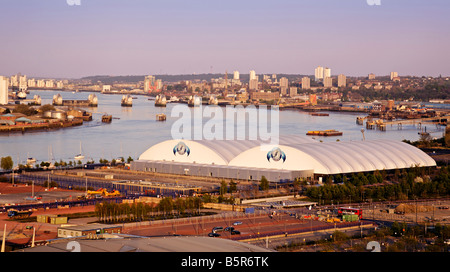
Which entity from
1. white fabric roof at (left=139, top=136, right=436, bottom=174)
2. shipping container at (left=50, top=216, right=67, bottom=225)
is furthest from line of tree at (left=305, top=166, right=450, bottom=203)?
shipping container at (left=50, top=216, right=67, bottom=225)

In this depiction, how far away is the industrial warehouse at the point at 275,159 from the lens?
10.5 metres

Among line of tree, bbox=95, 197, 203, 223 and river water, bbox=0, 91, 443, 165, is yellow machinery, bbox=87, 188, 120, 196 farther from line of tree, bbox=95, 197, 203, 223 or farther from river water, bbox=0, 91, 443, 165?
river water, bbox=0, 91, 443, 165

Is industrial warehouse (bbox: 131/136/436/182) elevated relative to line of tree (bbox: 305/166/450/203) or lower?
elevated

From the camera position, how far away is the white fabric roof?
10.6m

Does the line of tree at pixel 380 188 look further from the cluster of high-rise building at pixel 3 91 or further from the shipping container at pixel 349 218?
the cluster of high-rise building at pixel 3 91

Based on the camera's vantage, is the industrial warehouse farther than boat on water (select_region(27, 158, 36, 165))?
No

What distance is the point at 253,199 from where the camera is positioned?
8.95 m

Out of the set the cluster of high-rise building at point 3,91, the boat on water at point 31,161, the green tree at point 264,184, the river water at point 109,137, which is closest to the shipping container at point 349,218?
the green tree at point 264,184

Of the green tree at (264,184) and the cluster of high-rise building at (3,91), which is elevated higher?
the cluster of high-rise building at (3,91)

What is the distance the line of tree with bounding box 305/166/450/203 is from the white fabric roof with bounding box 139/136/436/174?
423 mm

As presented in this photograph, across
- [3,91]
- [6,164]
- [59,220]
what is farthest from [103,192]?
[3,91]

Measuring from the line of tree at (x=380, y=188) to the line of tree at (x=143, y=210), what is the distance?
71.7 inches

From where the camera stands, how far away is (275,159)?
422 inches
